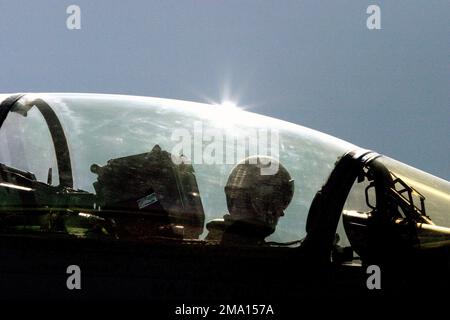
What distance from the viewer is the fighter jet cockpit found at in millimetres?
3059

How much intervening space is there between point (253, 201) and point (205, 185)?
239 mm

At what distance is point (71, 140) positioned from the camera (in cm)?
347

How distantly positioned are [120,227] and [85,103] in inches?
32.7

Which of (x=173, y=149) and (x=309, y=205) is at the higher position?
(x=173, y=149)

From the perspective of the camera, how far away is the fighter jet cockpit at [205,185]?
3059 millimetres

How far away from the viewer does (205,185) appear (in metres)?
3.19

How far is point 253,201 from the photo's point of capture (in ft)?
10.3

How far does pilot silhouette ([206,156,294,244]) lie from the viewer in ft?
10.2

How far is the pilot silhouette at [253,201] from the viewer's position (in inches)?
122

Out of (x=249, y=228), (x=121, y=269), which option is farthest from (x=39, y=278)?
(x=249, y=228)
